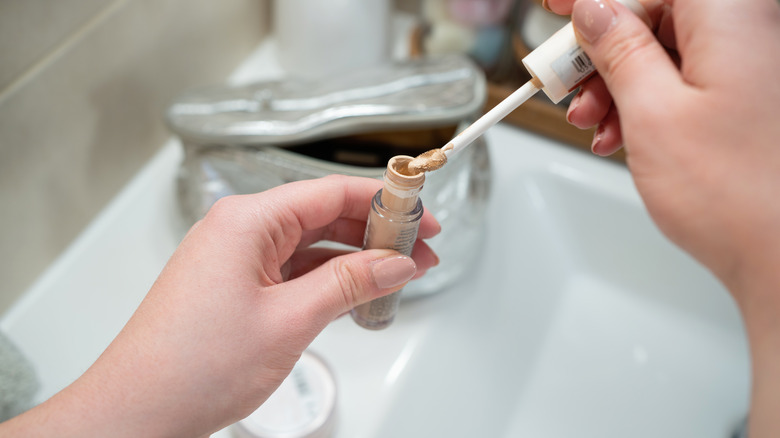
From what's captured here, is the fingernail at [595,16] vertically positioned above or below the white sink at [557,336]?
above

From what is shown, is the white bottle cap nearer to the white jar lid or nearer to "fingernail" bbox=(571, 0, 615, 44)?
"fingernail" bbox=(571, 0, 615, 44)

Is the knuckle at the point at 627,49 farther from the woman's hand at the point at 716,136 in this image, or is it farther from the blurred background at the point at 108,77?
the blurred background at the point at 108,77

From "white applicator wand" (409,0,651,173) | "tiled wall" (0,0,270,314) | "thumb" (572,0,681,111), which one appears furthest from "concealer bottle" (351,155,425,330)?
"tiled wall" (0,0,270,314)

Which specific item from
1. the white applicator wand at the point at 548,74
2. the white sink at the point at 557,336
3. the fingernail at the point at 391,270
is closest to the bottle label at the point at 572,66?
the white applicator wand at the point at 548,74

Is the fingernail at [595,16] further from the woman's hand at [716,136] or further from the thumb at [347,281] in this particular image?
the thumb at [347,281]

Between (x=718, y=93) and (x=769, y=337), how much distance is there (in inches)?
4.7

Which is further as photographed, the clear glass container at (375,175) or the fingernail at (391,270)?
the clear glass container at (375,175)

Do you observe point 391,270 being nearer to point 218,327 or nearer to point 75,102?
point 218,327

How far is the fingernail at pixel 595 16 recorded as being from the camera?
30 centimetres

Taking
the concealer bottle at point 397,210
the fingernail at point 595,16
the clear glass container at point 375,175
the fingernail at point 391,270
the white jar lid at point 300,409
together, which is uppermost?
the fingernail at point 595,16

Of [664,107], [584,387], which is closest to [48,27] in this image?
[664,107]

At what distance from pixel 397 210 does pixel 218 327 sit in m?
0.11

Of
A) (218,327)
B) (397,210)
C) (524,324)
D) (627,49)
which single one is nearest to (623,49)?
(627,49)

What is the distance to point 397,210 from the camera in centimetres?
32
